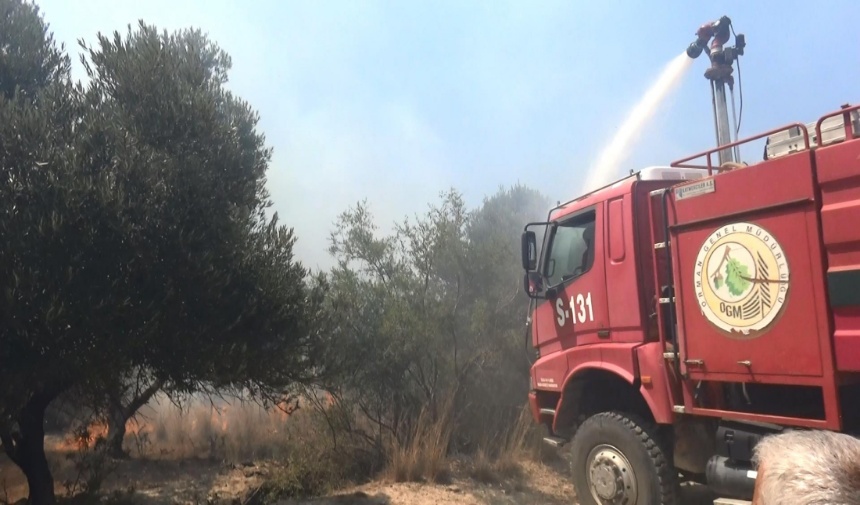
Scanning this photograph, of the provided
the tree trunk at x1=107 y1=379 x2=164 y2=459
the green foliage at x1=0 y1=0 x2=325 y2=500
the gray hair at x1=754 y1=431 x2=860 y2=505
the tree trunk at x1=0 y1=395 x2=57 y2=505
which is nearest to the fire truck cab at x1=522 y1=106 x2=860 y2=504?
the gray hair at x1=754 y1=431 x2=860 y2=505

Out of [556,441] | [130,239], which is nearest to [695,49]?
[556,441]

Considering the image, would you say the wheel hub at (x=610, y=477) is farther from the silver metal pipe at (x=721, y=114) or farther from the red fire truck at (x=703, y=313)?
the silver metal pipe at (x=721, y=114)

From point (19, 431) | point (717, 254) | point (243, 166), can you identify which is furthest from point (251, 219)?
point (717, 254)

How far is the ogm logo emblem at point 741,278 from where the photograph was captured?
4.66m

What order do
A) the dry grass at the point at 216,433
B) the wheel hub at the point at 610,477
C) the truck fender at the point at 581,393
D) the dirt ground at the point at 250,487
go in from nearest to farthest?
the truck fender at the point at 581,393
the wheel hub at the point at 610,477
the dirt ground at the point at 250,487
the dry grass at the point at 216,433

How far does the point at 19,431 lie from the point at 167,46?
16.2 feet

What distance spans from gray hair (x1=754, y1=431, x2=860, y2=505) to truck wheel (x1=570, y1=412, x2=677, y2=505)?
13.4ft

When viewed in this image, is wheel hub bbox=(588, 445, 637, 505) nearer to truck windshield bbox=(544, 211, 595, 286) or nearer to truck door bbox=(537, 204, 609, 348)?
truck door bbox=(537, 204, 609, 348)

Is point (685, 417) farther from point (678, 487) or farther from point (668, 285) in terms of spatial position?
point (668, 285)

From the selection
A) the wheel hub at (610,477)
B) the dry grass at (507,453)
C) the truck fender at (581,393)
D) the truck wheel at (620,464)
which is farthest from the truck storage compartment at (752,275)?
the dry grass at (507,453)

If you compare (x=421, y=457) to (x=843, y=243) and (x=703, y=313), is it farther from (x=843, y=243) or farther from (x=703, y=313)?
(x=843, y=243)

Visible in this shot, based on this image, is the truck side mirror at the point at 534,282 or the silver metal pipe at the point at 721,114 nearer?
the truck side mirror at the point at 534,282

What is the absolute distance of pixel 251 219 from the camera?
7812mm

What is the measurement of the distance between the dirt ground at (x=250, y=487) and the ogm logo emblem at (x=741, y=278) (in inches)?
102
